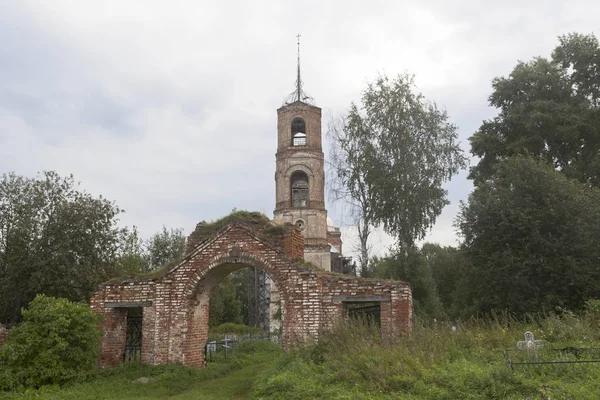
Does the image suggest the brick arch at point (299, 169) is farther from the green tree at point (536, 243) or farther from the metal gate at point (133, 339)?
the metal gate at point (133, 339)

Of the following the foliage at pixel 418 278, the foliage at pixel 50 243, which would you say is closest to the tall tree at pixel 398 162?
the foliage at pixel 418 278

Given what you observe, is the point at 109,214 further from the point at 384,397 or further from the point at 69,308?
the point at 384,397

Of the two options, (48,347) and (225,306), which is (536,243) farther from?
(225,306)

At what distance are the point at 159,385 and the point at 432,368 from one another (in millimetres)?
6457

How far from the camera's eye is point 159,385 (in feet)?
36.4

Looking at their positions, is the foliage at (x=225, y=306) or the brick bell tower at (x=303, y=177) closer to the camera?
the brick bell tower at (x=303, y=177)

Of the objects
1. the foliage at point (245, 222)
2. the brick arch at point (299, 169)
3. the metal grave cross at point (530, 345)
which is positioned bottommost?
the metal grave cross at point (530, 345)

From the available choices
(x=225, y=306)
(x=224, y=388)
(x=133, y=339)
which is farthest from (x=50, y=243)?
(x=225, y=306)

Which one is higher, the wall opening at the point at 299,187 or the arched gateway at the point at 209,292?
the wall opening at the point at 299,187

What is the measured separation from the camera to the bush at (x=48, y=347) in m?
10.4

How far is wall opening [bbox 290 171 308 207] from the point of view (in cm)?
2830

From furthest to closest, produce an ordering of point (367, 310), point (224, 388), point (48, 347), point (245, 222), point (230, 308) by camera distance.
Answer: point (230, 308) < point (367, 310) < point (245, 222) < point (224, 388) < point (48, 347)

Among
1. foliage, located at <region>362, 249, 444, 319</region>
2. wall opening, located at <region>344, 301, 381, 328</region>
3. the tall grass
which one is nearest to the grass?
the tall grass

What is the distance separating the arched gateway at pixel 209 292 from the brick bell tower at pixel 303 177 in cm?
1372
